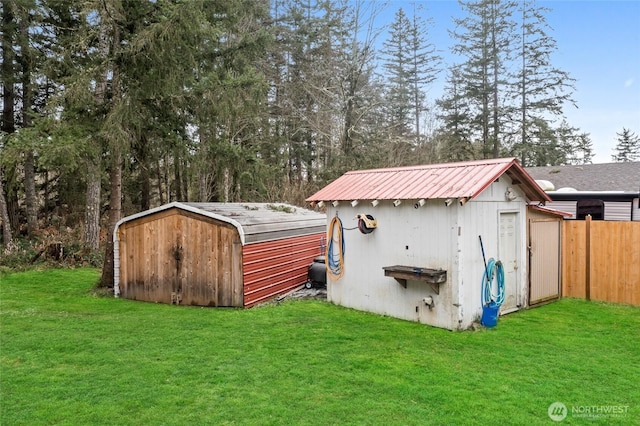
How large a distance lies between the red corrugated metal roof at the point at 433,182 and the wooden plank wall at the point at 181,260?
205 cm

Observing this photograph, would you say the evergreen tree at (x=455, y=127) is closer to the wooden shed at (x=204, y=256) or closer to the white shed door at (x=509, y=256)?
the white shed door at (x=509, y=256)

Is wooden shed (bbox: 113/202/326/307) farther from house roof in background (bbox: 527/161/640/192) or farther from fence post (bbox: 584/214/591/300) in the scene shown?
house roof in background (bbox: 527/161/640/192)

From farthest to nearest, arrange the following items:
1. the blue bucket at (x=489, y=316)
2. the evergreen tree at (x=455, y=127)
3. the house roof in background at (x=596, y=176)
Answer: the evergreen tree at (x=455, y=127), the house roof in background at (x=596, y=176), the blue bucket at (x=489, y=316)

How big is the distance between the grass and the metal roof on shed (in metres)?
1.72

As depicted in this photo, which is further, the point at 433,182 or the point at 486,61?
the point at 486,61

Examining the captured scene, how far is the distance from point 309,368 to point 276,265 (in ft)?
14.3

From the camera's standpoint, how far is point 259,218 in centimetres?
906

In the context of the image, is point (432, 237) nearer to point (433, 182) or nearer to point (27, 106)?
point (433, 182)

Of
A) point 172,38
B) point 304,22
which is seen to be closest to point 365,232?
point 172,38

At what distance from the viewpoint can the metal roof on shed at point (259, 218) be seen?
808 cm

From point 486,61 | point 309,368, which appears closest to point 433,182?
point 309,368

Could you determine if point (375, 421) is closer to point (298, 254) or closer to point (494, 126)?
point (298, 254)

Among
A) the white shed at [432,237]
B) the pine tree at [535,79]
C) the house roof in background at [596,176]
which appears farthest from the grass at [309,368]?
the pine tree at [535,79]

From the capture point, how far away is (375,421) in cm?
347
